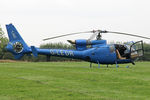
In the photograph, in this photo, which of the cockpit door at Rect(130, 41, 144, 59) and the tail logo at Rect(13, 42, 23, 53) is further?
the tail logo at Rect(13, 42, 23, 53)

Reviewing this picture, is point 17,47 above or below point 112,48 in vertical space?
above

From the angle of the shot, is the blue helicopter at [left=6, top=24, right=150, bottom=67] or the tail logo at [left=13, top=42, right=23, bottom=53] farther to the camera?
the tail logo at [left=13, top=42, right=23, bottom=53]

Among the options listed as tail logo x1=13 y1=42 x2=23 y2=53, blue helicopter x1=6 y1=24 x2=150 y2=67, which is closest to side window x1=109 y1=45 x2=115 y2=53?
blue helicopter x1=6 y1=24 x2=150 y2=67

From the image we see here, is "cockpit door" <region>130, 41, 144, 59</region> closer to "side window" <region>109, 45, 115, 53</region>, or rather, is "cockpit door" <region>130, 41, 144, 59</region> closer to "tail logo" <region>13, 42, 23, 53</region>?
"side window" <region>109, 45, 115, 53</region>

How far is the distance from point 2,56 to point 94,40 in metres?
53.8

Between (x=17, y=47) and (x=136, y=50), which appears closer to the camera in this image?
(x=136, y=50)

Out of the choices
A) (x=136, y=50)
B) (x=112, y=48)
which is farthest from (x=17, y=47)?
(x=136, y=50)

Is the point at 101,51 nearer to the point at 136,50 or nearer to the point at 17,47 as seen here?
the point at 136,50

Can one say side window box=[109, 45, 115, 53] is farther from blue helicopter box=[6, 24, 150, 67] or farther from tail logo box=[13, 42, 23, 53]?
tail logo box=[13, 42, 23, 53]

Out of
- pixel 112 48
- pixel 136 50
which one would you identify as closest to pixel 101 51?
pixel 112 48

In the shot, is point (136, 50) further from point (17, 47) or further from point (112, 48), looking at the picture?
point (17, 47)

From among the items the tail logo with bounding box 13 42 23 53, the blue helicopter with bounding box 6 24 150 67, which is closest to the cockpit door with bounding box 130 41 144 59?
the blue helicopter with bounding box 6 24 150 67

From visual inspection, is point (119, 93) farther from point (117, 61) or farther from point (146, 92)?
point (117, 61)

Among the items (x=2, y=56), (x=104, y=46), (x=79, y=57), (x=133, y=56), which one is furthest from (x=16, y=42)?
(x=2, y=56)
